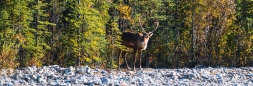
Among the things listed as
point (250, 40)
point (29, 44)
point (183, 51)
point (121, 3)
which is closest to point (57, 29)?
point (121, 3)

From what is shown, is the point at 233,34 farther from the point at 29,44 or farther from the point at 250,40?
the point at 29,44

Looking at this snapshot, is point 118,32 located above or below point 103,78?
above

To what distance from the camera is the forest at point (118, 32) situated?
88.1 ft

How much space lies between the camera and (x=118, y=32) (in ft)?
79.9

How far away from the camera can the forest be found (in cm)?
2684

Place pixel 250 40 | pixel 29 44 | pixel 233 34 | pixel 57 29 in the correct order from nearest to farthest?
pixel 29 44 → pixel 250 40 → pixel 233 34 → pixel 57 29

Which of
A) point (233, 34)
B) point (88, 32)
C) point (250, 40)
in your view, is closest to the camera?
point (88, 32)

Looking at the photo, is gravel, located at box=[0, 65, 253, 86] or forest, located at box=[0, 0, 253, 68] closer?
gravel, located at box=[0, 65, 253, 86]

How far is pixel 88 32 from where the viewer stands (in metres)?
26.6

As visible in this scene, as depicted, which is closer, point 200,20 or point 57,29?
point 200,20

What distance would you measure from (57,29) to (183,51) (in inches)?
486

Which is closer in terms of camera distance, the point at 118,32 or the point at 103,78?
the point at 103,78

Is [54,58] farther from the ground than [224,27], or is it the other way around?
[224,27]

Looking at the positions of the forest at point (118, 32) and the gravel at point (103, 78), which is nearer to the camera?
the gravel at point (103, 78)
